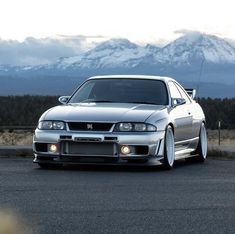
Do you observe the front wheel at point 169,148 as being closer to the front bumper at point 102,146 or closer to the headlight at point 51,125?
the front bumper at point 102,146

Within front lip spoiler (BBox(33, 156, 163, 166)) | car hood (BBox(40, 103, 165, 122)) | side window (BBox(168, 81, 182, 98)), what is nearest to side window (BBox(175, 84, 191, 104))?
side window (BBox(168, 81, 182, 98))

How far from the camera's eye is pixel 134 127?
11375 mm

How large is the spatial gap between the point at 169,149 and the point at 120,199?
11.6 ft

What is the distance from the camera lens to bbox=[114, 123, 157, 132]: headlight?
1133 cm

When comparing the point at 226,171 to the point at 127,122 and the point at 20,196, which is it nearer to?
the point at 127,122

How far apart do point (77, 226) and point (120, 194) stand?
2.10m

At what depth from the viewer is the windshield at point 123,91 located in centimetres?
1256

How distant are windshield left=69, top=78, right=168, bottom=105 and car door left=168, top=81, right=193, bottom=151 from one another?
10.0 inches

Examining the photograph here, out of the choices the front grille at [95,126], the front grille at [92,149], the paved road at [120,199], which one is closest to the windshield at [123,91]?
the paved road at [120,199]

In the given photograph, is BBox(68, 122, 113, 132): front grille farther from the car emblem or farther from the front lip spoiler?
the front lip spoiler

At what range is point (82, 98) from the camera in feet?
41.9

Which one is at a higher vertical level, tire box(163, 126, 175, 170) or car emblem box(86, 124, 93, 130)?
car emblem box(86, 124, 93, 130)

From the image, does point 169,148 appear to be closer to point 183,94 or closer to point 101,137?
point 101,137

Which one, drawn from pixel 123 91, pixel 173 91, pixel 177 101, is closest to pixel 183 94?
pixel 173 91
